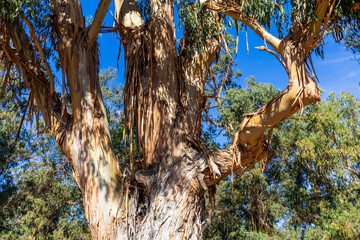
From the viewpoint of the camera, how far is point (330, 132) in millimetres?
9508

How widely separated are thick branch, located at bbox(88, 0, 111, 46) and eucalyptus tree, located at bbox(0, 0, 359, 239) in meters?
0.01

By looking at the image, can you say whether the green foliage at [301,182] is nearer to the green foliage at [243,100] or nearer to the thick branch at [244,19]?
the green foliage at [243,100]

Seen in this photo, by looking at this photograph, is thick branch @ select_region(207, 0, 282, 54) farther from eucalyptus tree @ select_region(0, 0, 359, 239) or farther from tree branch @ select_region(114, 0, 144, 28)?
tree branch @ select_region(114, 0, 144, 28)

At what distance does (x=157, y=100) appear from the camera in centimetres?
366

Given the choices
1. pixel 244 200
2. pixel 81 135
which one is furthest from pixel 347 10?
pixel 244 200

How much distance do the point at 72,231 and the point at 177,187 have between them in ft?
25.4

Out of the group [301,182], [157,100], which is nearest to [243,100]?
[301,182]

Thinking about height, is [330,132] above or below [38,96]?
above

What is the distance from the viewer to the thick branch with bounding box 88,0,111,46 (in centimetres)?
369

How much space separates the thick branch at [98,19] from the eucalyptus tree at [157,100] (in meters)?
0.01

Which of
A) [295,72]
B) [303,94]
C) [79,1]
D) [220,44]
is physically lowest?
[303,94]

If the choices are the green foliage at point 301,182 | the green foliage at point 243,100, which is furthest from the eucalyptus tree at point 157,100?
the green foliage at point 243,100

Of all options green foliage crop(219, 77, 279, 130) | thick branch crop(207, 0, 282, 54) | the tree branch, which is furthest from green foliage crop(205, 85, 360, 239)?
thick branch crop(207, 0, 282, 54)

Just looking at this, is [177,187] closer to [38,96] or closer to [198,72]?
[198,72]
